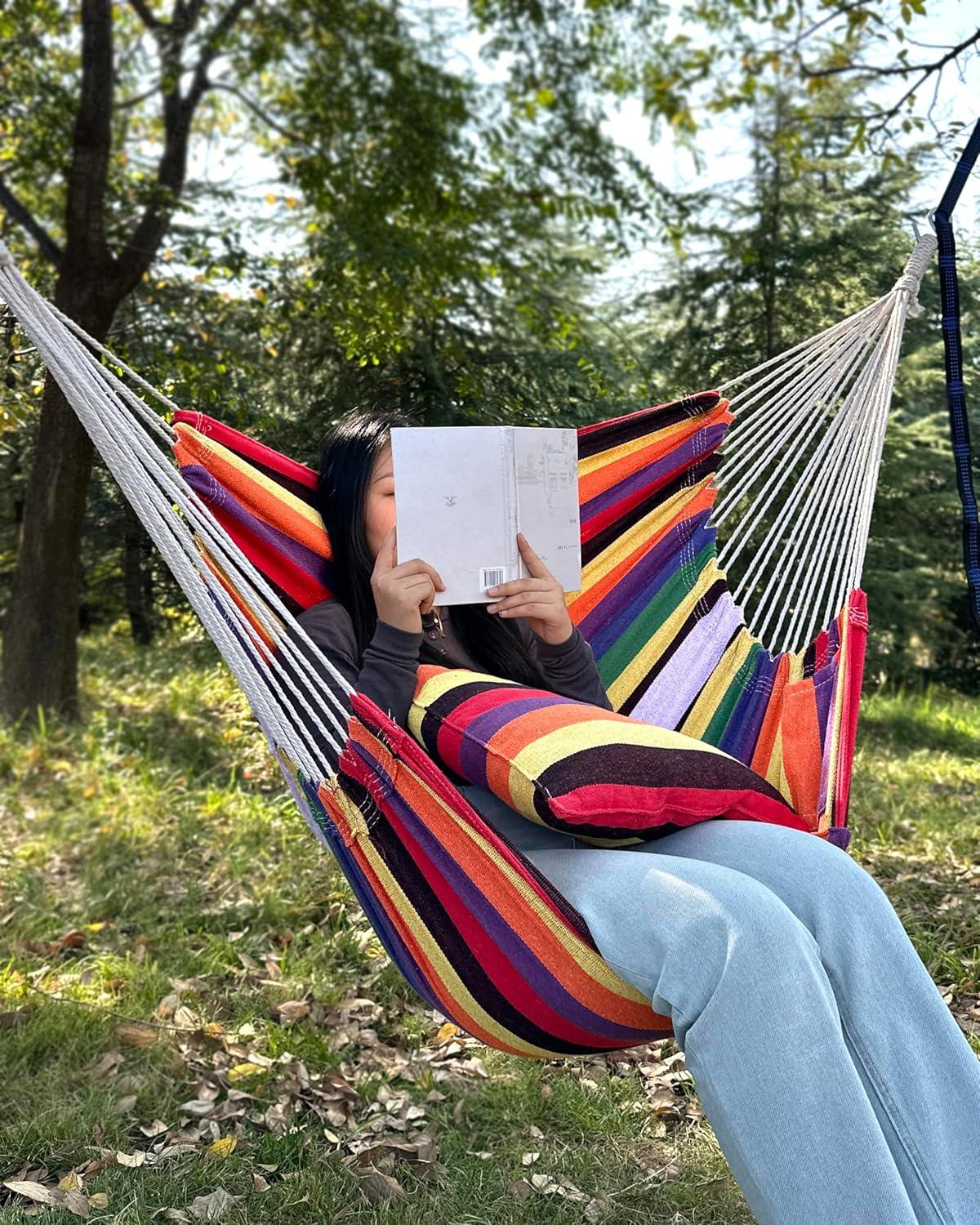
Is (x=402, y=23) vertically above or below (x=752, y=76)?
above

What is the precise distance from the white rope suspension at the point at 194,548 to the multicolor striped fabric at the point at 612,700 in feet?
0.12

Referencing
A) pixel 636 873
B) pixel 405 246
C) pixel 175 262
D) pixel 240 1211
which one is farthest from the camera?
pixel 175 262

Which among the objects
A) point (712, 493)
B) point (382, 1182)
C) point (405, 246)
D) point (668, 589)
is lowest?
point (382, 1182)

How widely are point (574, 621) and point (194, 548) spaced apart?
2.34ft

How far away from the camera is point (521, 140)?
5035mm

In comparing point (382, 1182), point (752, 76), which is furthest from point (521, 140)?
point (382, 1182)

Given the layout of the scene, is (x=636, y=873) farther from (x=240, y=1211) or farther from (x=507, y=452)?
(x=240, y=1211)

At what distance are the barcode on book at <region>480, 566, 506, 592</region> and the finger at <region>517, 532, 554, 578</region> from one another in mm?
40

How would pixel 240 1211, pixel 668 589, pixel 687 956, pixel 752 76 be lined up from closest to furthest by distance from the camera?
pixel 687 956 < pixel 240 1211 < pixel 668 589 < pixel 752 76

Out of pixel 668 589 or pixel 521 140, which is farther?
pixel 521 140

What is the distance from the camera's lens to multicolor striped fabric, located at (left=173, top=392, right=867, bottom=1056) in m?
1.17

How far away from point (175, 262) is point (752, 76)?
2.43m

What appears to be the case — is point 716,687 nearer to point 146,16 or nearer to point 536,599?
point 536,599

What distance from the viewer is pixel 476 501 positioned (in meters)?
1.49
